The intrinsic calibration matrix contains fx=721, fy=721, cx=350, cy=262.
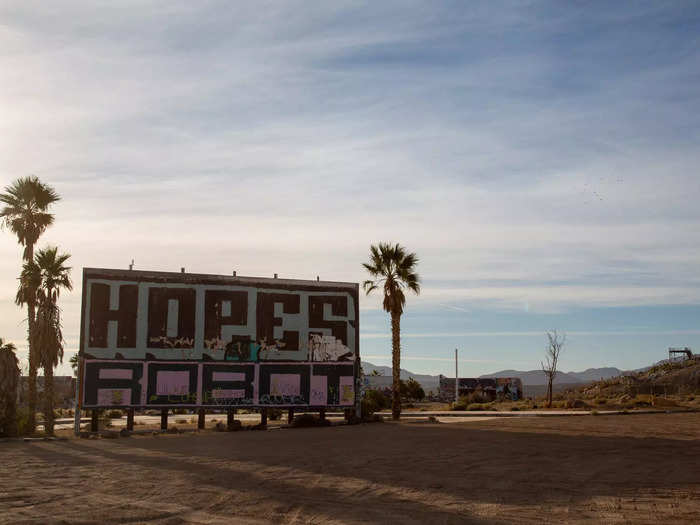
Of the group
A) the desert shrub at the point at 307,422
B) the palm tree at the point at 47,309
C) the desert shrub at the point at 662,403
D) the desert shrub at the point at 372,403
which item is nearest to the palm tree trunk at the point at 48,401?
the palm tree at the point at 47,309

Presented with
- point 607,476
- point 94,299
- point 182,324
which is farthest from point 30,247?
point 607,476

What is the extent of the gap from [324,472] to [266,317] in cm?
2261

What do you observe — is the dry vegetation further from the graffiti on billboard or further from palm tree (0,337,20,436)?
palm tree (0,337,20,436)

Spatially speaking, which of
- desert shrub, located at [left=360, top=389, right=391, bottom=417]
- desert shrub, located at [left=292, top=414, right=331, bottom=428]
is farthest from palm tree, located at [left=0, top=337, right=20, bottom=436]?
desert shrub, located at [left=360, top=389, right=391, bottom=417]

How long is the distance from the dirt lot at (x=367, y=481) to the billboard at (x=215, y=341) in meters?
10.7

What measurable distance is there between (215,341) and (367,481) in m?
23.9

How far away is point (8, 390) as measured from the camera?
34.6 metres

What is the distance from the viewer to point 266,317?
3966cm

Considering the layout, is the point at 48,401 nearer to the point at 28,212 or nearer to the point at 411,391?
the point at 28,212

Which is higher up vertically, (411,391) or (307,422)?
(411,391)

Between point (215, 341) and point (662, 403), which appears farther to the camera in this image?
point (662, 403)

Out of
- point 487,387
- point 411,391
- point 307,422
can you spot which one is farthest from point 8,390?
point 487,387

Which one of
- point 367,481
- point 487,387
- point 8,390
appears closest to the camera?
point 367,481

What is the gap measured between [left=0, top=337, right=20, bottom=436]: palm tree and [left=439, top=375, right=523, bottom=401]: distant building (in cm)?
6698
